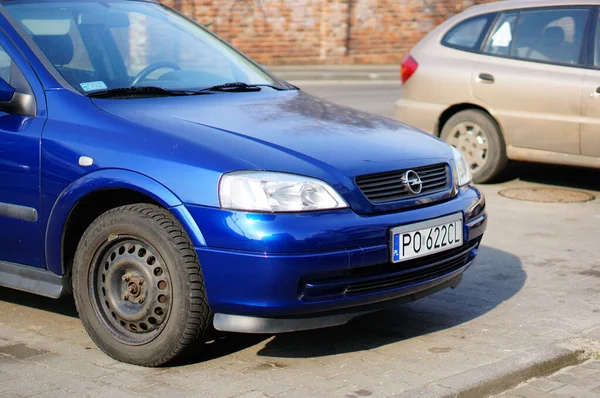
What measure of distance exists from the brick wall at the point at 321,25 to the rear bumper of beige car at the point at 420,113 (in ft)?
44.8

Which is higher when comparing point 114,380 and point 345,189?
point 345,189

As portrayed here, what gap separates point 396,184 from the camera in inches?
186

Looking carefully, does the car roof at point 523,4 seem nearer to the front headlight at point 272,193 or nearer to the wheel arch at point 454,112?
the wheel arch at point 454,112

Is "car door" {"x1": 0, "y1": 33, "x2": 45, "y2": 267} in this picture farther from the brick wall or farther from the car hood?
the brick wall

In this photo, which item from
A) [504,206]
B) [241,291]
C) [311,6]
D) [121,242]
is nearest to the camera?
[241,291]

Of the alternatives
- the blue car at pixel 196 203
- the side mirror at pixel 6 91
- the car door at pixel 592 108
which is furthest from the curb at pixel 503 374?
the car door at pixel 592 108

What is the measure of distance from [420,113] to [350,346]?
4.97 meters

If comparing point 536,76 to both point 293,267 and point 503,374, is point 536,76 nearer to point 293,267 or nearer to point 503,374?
point 503,374

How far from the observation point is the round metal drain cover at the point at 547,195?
Result: 8.76 m

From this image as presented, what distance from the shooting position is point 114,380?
4.51m

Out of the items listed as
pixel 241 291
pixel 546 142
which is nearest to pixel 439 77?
pixel 546 142

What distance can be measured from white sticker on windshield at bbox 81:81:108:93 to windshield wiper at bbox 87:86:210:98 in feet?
0.12

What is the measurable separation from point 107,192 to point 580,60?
5.16 meters

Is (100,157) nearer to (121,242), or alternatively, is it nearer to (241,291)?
(121,242)
